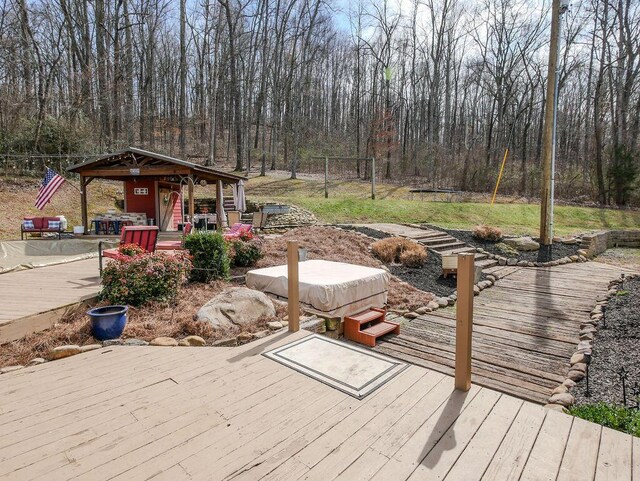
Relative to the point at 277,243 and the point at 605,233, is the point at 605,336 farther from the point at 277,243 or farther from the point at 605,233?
the point at 605,233

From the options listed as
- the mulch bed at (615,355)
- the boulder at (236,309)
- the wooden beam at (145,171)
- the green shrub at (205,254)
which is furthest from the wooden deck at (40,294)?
the mulch bed at (615,355)

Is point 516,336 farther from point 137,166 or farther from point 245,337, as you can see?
point 137,166

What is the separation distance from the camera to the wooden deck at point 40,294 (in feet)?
13.0

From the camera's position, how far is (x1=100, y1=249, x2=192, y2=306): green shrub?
454cm

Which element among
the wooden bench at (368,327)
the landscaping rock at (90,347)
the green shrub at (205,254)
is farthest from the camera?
the green shrub at (205,254)

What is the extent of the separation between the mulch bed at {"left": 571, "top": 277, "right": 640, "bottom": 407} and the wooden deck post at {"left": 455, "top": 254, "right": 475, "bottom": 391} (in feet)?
4.72

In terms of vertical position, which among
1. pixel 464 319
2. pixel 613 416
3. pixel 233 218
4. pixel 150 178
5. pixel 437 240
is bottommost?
pixel 613 416

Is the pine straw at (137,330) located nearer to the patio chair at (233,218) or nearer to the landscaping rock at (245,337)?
the landscaping rock at (245,337)

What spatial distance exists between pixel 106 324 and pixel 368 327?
3098mm

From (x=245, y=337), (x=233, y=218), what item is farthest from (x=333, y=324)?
(x=233, y=218)

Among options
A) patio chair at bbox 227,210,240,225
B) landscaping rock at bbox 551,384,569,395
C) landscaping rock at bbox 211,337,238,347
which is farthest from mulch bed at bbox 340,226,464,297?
patio chair at bbox 227,210,240,225

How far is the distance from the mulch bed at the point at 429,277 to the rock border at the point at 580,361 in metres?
2.21

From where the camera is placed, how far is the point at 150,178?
1291 cm

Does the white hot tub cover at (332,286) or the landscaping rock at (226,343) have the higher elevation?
the white hot tub cover at (332,286)
